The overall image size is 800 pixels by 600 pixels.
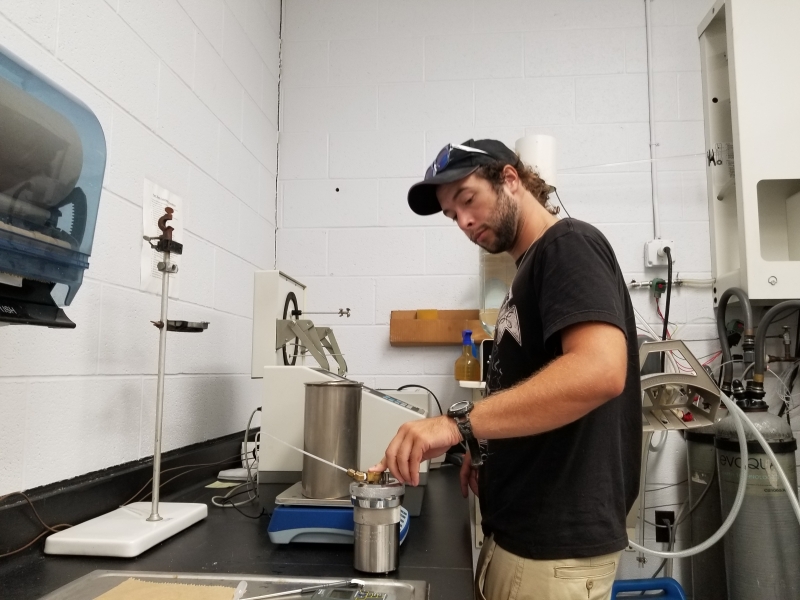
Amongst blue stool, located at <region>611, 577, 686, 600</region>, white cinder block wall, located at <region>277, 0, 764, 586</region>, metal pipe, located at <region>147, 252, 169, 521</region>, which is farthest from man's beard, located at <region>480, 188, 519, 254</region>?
blue stool, located at <region>611, 577, 686, 600</region>

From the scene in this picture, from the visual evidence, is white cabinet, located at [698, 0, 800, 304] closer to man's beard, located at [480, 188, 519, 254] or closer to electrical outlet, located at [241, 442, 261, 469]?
man's beard, located at [480, 188, 519, 254]

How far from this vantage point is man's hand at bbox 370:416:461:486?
0.90 meters

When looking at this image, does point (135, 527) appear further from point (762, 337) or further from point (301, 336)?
point (762, 337)

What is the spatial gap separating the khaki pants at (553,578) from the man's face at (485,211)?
2.10 feet

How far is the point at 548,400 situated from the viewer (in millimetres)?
885

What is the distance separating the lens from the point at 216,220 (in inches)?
74.4

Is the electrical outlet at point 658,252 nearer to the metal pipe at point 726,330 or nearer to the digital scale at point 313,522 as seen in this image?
the metal pipe at point 726,330

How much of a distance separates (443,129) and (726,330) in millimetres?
1406

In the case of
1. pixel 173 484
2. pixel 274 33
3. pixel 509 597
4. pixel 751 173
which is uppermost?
pixel 274 33

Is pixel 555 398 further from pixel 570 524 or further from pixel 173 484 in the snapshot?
pixel 173 484

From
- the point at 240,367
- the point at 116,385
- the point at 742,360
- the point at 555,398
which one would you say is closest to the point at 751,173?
the point at 742,360

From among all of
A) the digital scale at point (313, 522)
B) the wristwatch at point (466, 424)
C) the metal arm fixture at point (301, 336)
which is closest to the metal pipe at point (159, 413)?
the digital scale at point (313, 522)

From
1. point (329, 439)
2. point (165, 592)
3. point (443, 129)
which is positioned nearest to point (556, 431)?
point (329, 439)

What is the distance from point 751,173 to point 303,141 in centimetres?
177
